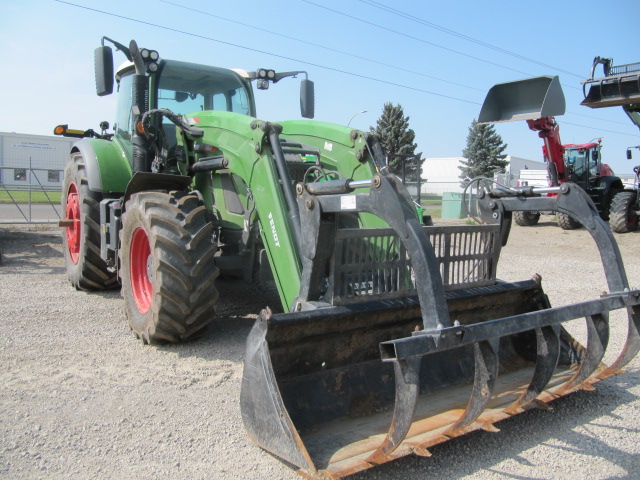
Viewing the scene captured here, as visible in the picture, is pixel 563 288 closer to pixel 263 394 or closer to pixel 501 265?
pixel 501 265

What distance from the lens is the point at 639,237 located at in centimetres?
1631

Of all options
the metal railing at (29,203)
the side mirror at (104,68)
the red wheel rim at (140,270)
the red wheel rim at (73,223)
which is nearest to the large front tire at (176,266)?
the red wheel rim at (140,270)

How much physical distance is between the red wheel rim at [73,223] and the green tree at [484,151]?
164 feet

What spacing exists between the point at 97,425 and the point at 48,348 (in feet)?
5.76

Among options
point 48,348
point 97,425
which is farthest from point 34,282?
point 97,425

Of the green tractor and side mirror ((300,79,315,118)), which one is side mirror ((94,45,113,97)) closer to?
the green tractor

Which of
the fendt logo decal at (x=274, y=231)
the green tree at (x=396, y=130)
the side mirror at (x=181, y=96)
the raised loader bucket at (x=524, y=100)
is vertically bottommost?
the fendt logo decal at (x=274, y=231)

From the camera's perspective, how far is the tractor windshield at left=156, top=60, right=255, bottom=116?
6.23 meters

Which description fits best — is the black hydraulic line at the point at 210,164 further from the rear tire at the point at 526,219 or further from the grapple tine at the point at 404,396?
the rear tire at the point at 526,219

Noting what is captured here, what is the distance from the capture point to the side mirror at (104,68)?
5465 millimetres

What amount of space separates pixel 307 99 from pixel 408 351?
185 inches

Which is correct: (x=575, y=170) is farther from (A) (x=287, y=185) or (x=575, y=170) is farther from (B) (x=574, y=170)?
(A) (x=287, y=185)

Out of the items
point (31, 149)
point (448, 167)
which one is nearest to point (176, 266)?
point (31, 149)

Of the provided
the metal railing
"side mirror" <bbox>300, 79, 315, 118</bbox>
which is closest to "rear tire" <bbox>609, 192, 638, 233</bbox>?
"side mirror" <bbox>300, 79, 315, 118</bbox>
